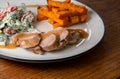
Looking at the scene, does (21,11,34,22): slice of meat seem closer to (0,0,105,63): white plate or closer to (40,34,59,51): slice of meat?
(0,0,105,63): white plate

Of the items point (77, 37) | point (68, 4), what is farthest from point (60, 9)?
point (77, 37)

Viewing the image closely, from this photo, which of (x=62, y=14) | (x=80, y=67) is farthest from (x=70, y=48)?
(x=62, y=14)

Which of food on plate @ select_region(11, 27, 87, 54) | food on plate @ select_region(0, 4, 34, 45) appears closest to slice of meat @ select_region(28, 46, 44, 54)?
food on plate @ select_region(11, 27, 87, 54)

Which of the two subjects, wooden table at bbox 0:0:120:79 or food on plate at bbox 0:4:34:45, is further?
food on plate at bbox 0:4:34:45

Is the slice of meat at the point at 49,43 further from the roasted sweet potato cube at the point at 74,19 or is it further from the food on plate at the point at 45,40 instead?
the roasted sweet potato cube at the point at 74,19

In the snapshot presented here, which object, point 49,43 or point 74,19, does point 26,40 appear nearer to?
point 49,43
